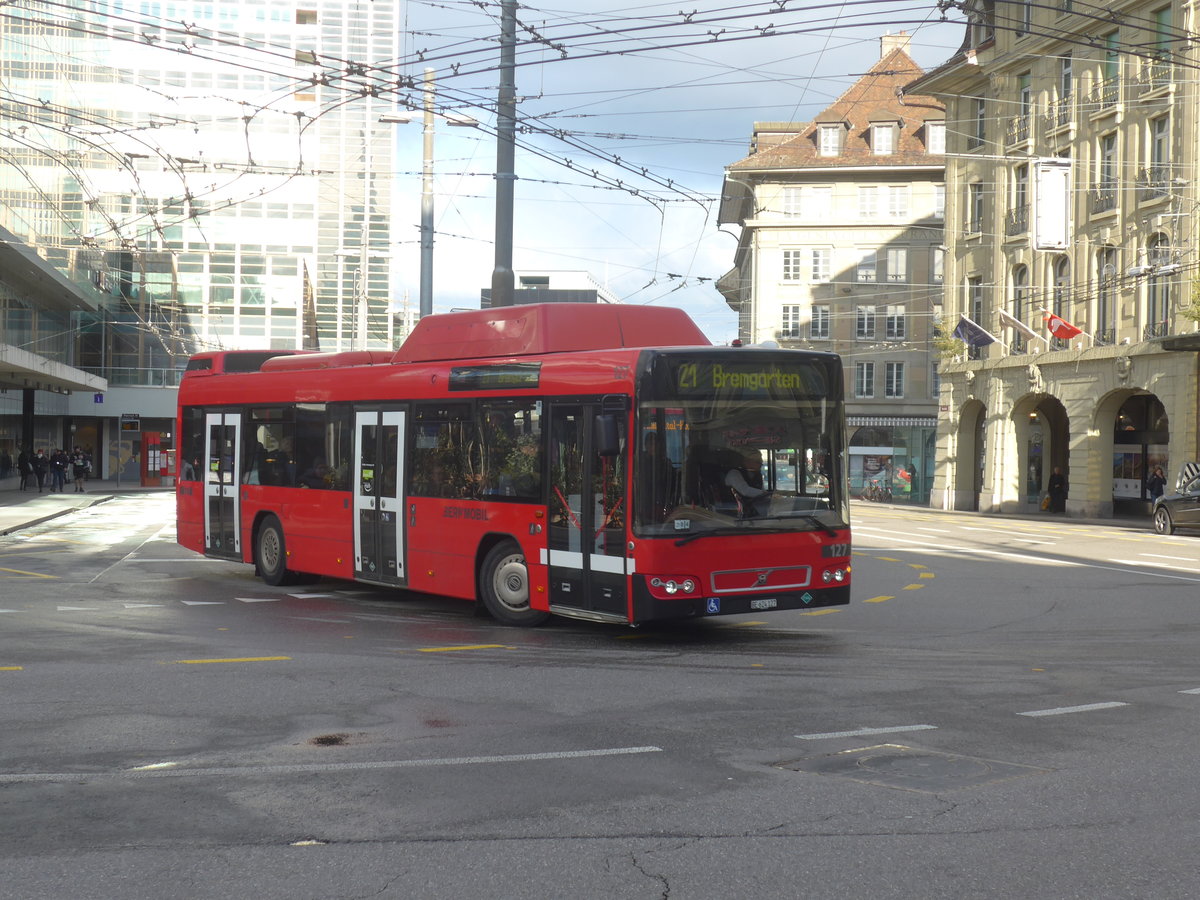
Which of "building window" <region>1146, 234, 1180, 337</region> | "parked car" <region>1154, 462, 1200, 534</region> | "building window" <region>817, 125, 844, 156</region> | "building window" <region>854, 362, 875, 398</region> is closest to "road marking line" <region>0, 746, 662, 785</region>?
"parked car" <region>1154, 462, 1200, 534</region>

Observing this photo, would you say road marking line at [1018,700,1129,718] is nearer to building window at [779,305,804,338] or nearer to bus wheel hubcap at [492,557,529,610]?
bus wheel hubcap at [492,557,529,610]

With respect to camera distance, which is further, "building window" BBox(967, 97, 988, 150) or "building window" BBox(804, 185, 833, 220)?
"building window" BBox(804, 185, 833, 220)

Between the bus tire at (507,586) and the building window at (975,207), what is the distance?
4133 cm

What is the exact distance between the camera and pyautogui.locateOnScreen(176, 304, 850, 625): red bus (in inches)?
470

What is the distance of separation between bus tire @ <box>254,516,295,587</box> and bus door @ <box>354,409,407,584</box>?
2.07 m

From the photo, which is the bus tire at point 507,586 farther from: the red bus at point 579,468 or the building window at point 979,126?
the building window at point 979,126

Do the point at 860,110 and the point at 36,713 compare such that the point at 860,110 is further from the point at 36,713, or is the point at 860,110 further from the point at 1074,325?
the point at 36,713

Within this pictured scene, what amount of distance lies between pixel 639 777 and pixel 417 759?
1251 millimetres

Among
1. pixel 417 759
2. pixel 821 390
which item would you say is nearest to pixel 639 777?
pixel 417 759

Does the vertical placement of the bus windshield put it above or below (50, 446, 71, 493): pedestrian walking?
above

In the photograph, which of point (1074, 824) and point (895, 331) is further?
point (895, 331)

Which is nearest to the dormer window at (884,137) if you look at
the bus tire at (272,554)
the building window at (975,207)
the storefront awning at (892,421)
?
the storefront awning at (892,421)

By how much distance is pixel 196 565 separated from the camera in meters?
21.1

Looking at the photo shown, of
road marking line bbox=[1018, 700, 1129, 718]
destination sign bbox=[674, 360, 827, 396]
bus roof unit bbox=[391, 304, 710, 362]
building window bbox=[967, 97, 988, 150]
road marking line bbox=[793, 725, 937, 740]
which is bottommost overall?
road marking line bbox=[1018, 700, 1129, 718]
